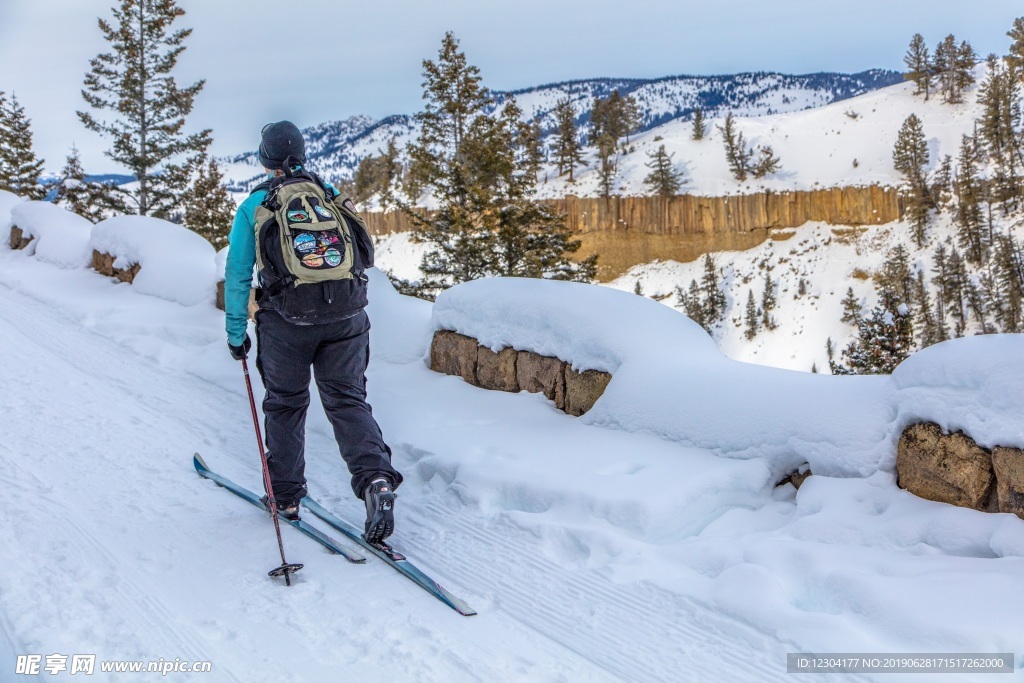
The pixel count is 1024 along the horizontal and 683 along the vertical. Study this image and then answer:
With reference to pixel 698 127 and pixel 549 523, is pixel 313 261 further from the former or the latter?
pixel 698 127

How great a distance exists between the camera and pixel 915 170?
204 feet

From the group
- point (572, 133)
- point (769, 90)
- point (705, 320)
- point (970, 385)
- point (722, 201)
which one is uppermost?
point (769, 90)

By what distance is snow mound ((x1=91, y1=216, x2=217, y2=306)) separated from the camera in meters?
9.64

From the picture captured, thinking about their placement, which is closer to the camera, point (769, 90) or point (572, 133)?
point (572, 133)

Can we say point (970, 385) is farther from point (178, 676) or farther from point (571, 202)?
point (571, 202)

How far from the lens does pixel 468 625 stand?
302 cm

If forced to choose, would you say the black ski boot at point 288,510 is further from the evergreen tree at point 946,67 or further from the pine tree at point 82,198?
the evergreen tree at point 946,67

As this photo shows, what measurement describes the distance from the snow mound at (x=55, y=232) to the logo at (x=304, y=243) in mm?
10126

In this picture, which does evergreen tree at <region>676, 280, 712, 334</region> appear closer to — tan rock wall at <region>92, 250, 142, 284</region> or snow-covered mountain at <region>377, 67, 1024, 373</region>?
snow-covered mountain at <region>377, 67, 1024, 373</region>

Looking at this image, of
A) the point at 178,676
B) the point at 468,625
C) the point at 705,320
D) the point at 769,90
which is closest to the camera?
the point at 178,676

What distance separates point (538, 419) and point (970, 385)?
117 inches

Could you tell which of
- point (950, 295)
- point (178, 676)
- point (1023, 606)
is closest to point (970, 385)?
point (1023, 606)

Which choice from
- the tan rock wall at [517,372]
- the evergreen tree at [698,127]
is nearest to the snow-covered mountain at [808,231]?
the evergreen tree at [698,127]

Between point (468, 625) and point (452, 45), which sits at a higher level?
point (452, 45)
